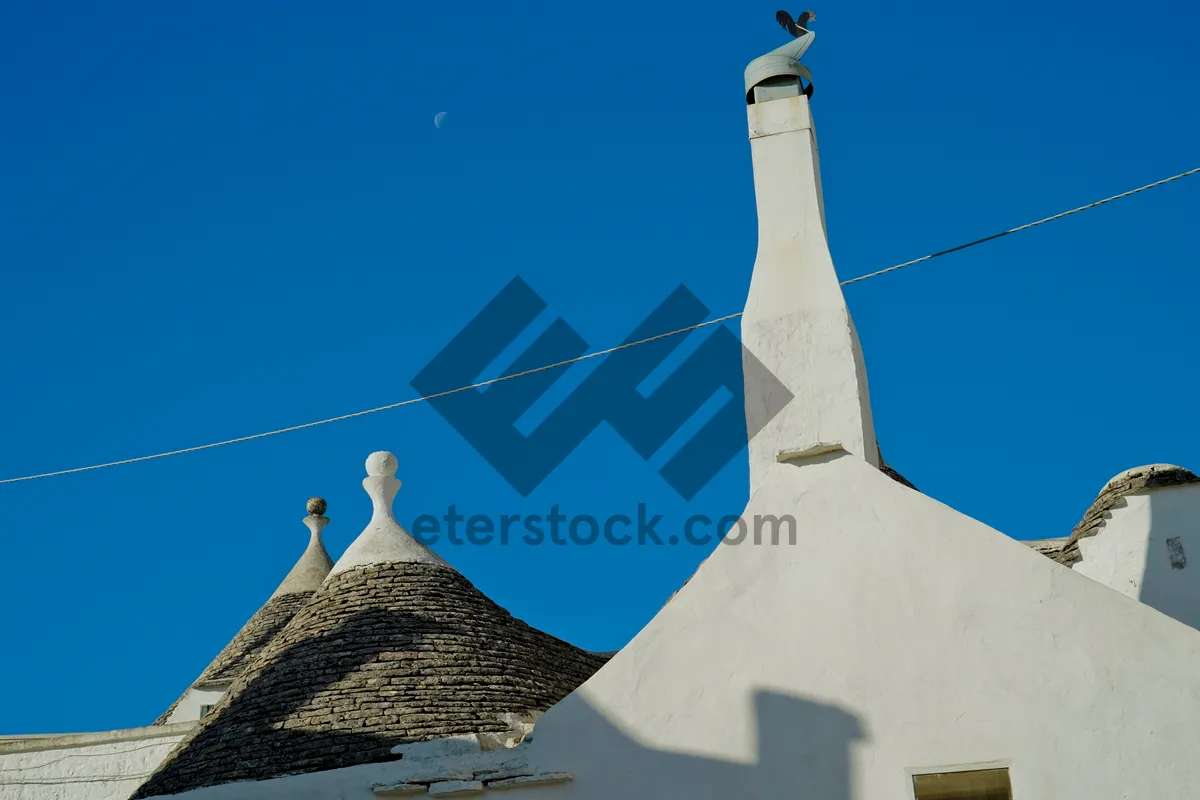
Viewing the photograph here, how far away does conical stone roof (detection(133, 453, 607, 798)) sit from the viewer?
11.0m

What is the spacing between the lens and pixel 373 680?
38.3ft

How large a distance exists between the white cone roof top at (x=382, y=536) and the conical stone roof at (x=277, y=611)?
473cm

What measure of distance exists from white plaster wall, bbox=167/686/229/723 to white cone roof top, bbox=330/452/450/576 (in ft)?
18.3

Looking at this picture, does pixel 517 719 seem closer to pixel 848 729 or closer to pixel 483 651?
pixel 483 651

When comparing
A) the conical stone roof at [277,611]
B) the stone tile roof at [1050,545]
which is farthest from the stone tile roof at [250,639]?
the stone tile roof at [1050,545]

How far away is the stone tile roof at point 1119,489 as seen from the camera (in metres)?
15.4

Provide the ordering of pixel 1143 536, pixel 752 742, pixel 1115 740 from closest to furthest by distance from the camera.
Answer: pixel 1115 740 → pixel 752 742 → pixel 1143 536

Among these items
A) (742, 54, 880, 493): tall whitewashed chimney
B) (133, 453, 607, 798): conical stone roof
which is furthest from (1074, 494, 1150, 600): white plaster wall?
(742, 54, 880, 493): tall whitewashed chimney

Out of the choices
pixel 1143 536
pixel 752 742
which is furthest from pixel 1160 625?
pixel 1143 536

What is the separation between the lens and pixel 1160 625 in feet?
27.4

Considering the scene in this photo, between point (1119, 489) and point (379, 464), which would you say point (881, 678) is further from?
point (1119, 489)

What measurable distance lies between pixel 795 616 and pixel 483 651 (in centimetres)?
423

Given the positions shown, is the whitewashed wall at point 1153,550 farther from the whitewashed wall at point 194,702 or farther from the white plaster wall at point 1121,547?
the whitewashed wall at point 194,702

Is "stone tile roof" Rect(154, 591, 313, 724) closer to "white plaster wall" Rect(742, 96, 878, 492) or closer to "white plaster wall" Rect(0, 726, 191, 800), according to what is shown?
"white plaster wall" Rect(0, 726, 191, 800)
